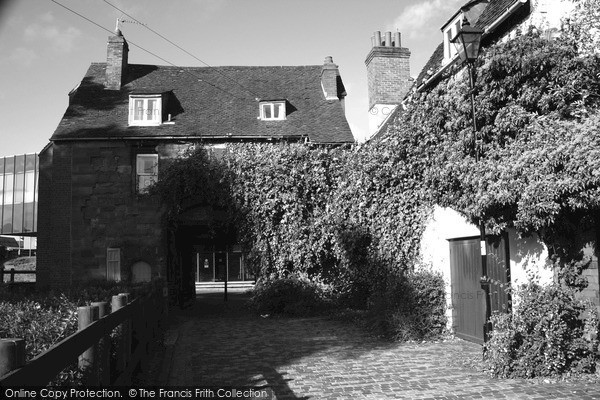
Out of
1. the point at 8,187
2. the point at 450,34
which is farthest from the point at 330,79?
the point at 8,187

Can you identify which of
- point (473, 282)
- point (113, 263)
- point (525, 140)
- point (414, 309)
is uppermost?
point (525, 140)

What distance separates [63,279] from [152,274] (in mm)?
3470

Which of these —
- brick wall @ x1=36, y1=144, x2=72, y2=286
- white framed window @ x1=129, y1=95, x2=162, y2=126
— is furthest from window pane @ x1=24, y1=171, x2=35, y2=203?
white framed window @ x1=129, y1=95, x2=162, y2=126

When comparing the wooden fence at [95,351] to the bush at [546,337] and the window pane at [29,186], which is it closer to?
the bush at [546,337]

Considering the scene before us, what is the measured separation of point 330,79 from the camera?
998 inches

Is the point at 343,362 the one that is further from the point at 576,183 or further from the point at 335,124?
the point at 335,124

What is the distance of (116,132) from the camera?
70.0 ft

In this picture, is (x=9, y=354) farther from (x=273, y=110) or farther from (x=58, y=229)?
(x=273, y=110)

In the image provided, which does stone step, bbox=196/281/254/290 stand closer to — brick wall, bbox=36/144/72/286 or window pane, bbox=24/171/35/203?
brick wall, bbox=36/144/72/286

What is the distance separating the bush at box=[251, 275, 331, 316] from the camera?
649 inches

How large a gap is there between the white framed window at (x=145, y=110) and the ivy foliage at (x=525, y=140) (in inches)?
517

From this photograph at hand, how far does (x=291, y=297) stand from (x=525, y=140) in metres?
9.25

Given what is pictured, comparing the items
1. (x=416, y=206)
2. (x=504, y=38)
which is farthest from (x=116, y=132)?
(x=504, y=38)

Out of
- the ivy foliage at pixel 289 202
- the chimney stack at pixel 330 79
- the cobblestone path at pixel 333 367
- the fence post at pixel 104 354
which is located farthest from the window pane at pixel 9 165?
the fence post at pixel 104 354
